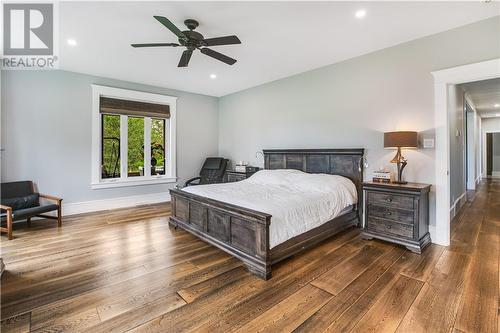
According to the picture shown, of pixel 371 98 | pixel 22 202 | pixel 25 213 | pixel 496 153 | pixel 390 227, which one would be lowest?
pixel 390 227

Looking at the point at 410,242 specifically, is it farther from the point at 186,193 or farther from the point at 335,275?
the point at 186,193

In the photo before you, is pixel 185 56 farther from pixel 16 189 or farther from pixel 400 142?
pixel 16 189

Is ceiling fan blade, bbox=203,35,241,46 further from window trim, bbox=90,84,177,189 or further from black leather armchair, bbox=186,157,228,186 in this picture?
black leather armchair, bbox=186,157,228,186

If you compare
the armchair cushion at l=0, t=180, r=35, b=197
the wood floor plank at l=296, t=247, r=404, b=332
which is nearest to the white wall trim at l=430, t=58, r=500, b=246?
the wood floor plank at l=296, t=247, r=404, b=332

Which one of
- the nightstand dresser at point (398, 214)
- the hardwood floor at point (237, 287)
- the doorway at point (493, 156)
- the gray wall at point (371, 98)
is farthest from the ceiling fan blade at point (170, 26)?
the doorway at point (493, 156)

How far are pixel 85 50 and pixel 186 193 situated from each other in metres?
2.63

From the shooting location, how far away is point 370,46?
3.44 metres

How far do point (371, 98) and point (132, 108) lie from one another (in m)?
4.69

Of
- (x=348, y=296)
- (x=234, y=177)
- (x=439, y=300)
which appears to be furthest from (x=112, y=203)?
(x=439, y=300)

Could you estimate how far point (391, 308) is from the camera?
1.84 meters

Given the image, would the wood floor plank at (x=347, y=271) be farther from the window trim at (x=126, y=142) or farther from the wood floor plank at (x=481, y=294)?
A: the window trim at (x=126, y=142)

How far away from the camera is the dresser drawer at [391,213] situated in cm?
289

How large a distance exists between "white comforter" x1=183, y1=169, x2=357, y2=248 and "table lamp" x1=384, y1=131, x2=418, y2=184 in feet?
2.30

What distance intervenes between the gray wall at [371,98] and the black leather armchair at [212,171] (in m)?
0.93
